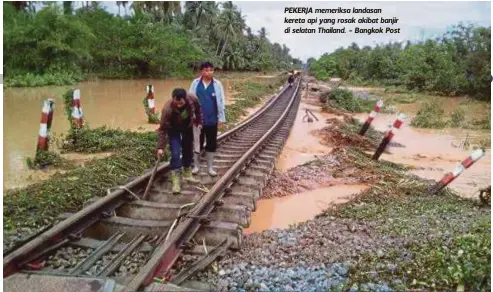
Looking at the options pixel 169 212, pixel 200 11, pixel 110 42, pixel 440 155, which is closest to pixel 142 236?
pixel 169 212

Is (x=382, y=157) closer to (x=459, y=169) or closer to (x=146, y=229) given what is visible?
(x=459, y=169)

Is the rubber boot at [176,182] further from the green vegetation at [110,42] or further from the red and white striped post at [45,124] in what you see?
the green vegetation at [110,42]

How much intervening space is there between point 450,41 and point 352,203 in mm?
31811

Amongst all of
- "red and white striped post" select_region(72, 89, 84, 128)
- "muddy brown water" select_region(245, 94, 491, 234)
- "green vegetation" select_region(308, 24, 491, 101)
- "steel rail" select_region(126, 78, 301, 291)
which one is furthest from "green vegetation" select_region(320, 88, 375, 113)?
"steel rail" select_region(126, 78, 301, 291)

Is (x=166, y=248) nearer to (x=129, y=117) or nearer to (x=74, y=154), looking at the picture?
(x=74, y=154)

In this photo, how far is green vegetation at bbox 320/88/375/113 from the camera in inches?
828

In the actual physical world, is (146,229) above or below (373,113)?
below

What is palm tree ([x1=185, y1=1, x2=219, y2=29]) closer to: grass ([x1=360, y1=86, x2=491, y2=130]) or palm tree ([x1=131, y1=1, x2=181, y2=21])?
palm tree ([x1=131, y1=1, x2=181, y2=21])

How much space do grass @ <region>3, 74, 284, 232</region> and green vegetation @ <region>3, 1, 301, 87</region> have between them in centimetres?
1894

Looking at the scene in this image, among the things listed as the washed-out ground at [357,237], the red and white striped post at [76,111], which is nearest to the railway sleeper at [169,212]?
the washed-out ground at [357,237]

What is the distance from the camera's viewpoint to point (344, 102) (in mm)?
21609

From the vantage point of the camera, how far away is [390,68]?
43.0 meters

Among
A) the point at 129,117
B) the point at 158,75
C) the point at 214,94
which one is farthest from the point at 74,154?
the point at 158,75

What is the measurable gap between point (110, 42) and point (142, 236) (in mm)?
33508
